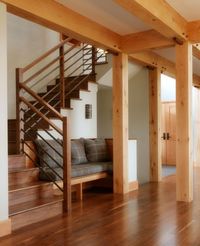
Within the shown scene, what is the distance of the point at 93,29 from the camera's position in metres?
4.52

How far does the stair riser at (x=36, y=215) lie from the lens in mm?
3461

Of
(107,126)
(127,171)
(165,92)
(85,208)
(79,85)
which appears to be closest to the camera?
(85,208)

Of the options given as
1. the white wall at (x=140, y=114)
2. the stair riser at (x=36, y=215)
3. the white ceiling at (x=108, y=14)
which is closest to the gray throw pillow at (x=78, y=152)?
the stair riser at (x=36, y=215)

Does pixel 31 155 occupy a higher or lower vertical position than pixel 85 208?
higher

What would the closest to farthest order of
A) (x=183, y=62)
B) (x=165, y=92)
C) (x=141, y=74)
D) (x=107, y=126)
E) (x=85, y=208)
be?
(x=85, y=208), (x=183, y=62), (x=141, y=74), (x=107, y=126), (x=165, y=92)

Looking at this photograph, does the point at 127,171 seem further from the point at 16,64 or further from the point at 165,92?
the point at 165,92

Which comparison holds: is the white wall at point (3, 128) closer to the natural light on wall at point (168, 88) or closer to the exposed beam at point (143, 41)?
the exposed beam at point (143, 41)

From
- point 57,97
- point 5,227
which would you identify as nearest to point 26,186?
point 5,227

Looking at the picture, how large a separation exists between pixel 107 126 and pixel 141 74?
1.69 m

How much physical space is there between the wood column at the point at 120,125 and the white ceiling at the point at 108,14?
561 millimetres

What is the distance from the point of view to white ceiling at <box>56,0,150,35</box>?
394 centimetres

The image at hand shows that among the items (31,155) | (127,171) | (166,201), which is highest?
(31,155)

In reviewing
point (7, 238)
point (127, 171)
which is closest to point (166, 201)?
point (127, 171)

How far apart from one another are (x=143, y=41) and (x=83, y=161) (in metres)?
2.24
